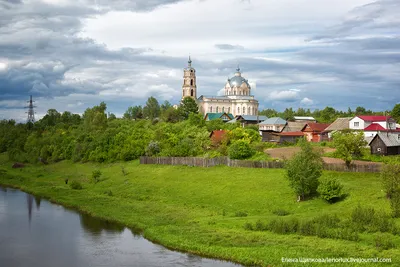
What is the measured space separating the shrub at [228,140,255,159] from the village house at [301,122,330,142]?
72.7 ft

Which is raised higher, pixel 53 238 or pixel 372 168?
pixel 372 168

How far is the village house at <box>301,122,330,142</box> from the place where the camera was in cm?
8594

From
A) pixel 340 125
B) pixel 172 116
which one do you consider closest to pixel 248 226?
pixel 340 125

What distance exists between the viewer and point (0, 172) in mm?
91875

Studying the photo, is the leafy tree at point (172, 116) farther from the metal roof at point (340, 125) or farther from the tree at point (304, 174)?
the tree at point (304, 174)

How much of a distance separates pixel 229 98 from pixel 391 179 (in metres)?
117

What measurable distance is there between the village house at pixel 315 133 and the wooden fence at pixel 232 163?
26295mm

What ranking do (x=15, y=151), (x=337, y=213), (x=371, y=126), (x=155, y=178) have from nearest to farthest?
(x=337, y=213) → (x=155, y=178) → (x=371, y=126) → (x=15, y=151)

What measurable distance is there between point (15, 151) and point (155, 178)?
60.6 m

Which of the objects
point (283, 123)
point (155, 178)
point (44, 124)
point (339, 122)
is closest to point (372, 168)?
point (155, 178)

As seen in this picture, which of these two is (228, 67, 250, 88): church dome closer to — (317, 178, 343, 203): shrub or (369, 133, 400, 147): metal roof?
(369, 133, 400, 147): metal roof

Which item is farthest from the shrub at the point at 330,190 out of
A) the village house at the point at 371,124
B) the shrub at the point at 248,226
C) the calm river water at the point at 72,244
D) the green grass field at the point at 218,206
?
the village house at the point at 371,124

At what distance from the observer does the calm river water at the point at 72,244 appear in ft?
115

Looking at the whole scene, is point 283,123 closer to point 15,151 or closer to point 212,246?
point 15,151
